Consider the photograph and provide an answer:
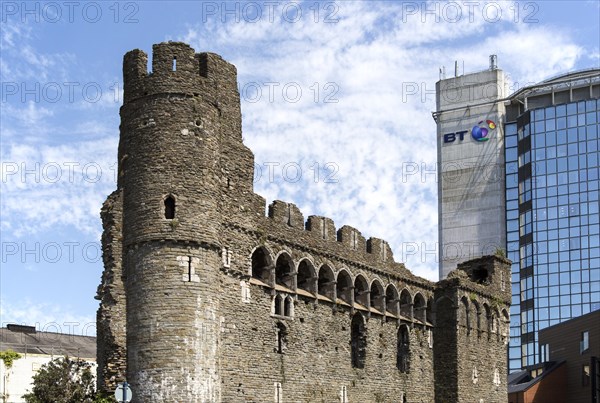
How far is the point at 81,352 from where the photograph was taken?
2817 inches

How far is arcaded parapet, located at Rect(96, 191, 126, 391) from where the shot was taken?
3747cm

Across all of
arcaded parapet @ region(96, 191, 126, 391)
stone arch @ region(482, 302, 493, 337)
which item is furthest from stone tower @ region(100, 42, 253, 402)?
stone arch @ region(482, 302, 493, 337)

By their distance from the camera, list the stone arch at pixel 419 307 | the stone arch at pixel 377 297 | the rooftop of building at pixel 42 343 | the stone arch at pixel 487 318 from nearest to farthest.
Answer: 1. the stone arch at pixel 377 297
2. the stone arch at pixel 419 307
3. the stone arch at pixel 487 318
4. the rooftop of building at pixel 42 343

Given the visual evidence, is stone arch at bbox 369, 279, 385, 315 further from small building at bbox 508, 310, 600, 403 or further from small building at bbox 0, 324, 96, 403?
small building at bbox 508, 310, 600, 403

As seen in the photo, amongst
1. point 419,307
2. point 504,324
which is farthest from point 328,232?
point 504,324

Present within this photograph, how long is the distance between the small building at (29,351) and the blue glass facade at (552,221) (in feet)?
195

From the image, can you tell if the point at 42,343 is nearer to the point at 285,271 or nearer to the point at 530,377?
the point at 285,271

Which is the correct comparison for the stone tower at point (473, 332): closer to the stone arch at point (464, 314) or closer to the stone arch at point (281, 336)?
the stone arch at point (464, 314)

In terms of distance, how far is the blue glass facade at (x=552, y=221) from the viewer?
116m

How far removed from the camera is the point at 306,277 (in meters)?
44.9

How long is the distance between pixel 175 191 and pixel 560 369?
47973 mm

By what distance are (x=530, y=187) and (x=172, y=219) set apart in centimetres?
8817

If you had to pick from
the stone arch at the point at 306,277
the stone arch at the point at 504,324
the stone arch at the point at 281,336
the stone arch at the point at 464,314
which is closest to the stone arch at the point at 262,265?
the stone arch at the point at 281,336

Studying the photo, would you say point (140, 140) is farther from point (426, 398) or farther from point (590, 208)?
point (590, 208)
